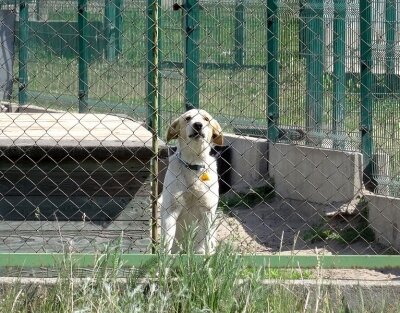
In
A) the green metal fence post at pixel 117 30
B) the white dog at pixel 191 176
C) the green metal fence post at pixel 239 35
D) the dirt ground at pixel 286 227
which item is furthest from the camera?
the green metal fence post at pixel 117 30

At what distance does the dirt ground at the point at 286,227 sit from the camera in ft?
25.7

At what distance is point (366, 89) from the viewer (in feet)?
26.9

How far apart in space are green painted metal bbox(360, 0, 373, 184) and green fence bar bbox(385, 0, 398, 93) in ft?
0.46

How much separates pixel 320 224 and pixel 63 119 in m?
2.41

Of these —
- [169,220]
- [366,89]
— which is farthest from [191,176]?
[366,89]

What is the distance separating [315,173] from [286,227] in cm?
55

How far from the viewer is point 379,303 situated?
5086 millimetres

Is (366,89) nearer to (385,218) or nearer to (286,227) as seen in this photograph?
(385,218)

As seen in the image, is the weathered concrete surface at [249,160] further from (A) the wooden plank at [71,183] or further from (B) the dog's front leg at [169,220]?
(A) the wooden plank at [71,183]

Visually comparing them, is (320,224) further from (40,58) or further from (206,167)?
(40,58)

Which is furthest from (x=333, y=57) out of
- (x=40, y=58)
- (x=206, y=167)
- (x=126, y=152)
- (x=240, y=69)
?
(x=40, y=58)

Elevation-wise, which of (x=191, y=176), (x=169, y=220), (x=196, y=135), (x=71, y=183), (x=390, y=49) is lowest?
(x=169, y=220)

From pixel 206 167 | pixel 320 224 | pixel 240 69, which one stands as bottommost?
pixel 320 224

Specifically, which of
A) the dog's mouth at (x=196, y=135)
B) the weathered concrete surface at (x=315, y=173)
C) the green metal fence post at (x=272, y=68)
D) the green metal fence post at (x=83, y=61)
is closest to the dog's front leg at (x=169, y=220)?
the dog's mouth at (x=196, y=135)
